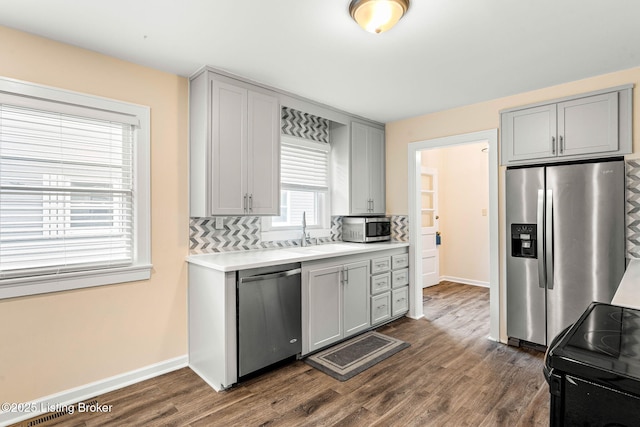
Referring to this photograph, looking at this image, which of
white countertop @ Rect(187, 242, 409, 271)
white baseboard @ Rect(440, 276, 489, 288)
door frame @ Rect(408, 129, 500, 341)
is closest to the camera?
white countertop @ Rect(187, 242, 409, 271)

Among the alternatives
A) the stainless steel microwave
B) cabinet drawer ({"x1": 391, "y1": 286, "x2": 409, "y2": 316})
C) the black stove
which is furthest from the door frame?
the black stove

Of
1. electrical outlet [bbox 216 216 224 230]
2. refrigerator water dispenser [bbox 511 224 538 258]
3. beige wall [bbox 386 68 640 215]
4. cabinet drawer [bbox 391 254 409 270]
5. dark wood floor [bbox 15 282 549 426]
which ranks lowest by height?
dark wood floor [bbox 15 282 549 426]

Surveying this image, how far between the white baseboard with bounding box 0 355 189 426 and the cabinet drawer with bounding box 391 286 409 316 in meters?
2.33

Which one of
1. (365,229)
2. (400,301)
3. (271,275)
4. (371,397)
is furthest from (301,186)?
(371,397)

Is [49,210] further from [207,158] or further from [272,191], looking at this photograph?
[272,191]

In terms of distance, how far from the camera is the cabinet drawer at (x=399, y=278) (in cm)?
399

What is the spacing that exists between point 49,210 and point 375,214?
132 inches

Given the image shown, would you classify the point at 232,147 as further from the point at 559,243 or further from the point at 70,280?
the point at 559,243

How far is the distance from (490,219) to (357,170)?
5.20 feet

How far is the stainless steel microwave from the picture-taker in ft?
13.3

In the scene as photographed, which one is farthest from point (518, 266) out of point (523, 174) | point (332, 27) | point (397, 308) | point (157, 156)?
point (157, 156)

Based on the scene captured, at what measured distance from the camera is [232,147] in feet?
9.38

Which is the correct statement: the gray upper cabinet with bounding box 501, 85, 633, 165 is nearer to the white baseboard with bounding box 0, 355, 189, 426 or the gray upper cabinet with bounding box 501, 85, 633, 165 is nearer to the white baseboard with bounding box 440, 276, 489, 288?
the white baseboard with bounding box 440, 276, 489, 288

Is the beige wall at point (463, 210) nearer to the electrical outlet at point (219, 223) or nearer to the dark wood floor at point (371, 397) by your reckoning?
the dark wood floor at point (371, 397)
